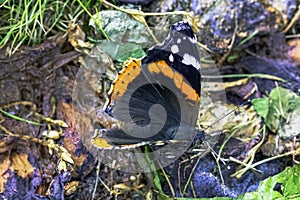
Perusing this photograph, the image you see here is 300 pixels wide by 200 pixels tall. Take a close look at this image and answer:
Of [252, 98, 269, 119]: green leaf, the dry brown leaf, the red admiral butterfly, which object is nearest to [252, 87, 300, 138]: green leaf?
[252, 98, 269, 119]: green leaf

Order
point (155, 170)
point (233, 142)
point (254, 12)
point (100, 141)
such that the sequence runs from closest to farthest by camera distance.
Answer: point (100, 141) < point (155, 170) < point (233, 142) < point (254, 12)

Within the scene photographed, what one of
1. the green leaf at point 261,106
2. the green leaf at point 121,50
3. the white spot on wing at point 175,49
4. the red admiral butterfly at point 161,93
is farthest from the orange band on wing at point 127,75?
the green leaf at point 261,106

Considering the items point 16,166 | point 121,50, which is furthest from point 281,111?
point 16,166

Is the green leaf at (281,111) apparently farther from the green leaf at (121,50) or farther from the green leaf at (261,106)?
the green leaf at (121,50)

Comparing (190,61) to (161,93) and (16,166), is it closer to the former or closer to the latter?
(161,93)

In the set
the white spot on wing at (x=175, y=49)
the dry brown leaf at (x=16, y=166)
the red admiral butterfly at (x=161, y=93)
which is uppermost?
the white spot on wing at (x=175, y=49)

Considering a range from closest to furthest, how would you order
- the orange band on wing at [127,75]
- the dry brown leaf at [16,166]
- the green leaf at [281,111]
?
the orange band on wing at [127,75] < the dry brown leaf at [16,166] < the green leaf at [281,111]

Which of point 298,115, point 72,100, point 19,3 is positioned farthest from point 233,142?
point 19,3

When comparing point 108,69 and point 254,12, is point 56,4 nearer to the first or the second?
point 108,69
